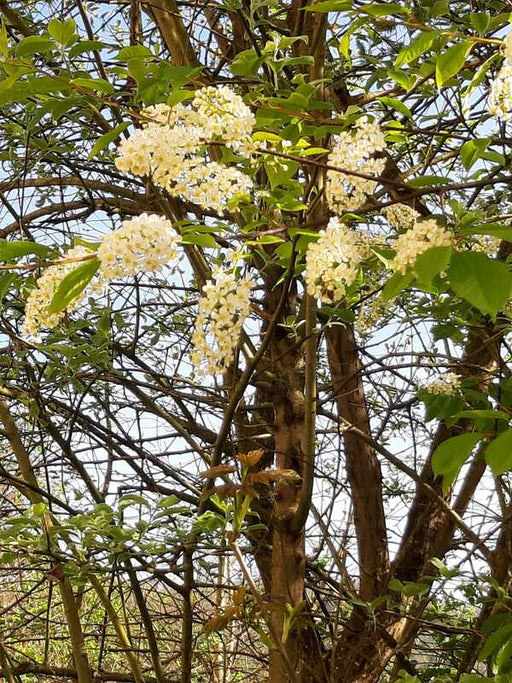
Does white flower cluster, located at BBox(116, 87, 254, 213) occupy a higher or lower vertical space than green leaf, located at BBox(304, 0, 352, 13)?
lower

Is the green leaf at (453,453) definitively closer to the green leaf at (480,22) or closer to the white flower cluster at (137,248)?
the white flower cluster at (137,248)

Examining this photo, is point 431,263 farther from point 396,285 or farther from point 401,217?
point 401,217

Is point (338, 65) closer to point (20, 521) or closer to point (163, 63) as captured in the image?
point (163, 63)

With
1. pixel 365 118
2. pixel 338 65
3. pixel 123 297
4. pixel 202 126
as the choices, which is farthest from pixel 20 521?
pixel 338 65

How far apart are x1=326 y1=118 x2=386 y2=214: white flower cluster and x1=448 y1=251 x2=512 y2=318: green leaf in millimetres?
328

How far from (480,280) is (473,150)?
1.61 feet

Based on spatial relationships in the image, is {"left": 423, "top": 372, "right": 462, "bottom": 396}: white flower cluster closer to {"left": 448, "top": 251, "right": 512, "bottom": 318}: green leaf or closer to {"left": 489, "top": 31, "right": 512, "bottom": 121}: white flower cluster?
{"left": 489, "top": 31, "right": 512, "bottom": 121}: white flower cluster

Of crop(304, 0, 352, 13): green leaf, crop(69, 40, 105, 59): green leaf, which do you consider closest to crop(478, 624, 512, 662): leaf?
crop(304, 0, 352, 13): green leaf

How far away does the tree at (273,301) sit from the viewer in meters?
0.99

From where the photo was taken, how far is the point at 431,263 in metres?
Answer: 0.72

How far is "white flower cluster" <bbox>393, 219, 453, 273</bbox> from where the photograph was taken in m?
0.84

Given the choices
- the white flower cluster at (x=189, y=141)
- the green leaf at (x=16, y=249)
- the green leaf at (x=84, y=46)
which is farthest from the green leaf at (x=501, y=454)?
the green leaf at (x=84, y=46)

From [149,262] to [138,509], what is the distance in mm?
1482

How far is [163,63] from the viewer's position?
109 centimetres
